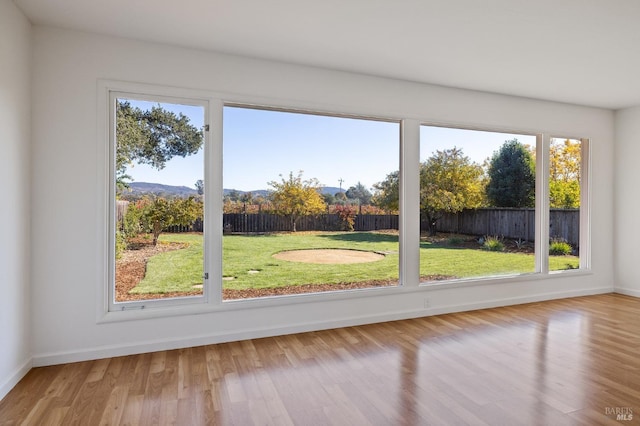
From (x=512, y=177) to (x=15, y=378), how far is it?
583 cm

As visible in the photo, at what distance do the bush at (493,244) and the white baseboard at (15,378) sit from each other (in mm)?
5059

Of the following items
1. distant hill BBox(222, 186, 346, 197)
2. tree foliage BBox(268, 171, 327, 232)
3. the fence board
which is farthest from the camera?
tree foliage BBox(268, 171, 327, 232)

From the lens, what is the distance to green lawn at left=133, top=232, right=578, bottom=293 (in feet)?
11.5

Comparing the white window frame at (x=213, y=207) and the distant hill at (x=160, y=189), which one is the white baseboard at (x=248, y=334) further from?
the distant hill at (x=160, y=189)

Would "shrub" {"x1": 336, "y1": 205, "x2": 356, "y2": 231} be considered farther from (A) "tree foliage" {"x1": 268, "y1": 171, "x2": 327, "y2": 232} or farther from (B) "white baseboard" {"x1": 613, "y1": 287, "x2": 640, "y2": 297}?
(B) "white baseboard" {"x1": 613, "y1": 287, "x2": 640, "y2": 297}

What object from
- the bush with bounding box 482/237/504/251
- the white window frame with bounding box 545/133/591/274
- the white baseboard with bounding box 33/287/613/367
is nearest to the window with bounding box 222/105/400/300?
the white baseboard with bounding box 33/287/613/367

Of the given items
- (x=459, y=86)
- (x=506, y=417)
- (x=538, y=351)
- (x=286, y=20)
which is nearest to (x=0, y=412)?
(x=506, y=417)

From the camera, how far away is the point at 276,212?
398 cm

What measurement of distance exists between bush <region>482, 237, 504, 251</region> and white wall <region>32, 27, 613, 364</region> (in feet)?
3.52

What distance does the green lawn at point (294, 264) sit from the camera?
3.51 meters

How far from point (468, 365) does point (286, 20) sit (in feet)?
10.3

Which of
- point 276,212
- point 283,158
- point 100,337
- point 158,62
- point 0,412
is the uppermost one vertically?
point 158,62

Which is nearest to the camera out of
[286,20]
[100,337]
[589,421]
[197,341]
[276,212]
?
[589,421]

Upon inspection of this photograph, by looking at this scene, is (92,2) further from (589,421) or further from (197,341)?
(589,421)
